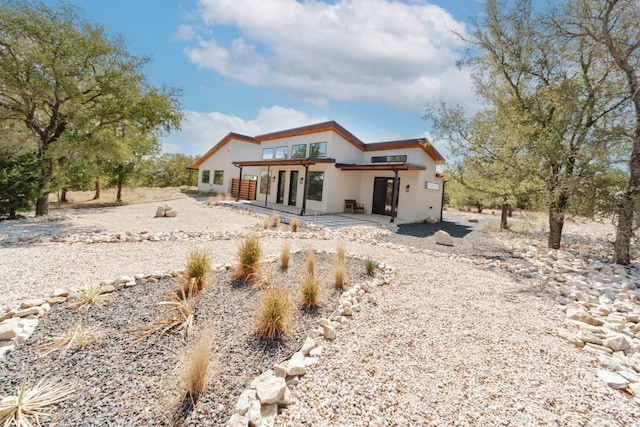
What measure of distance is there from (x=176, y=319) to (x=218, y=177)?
72.1ft

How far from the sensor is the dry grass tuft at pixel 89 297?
3.26 m

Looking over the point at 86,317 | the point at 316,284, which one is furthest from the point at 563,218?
the point at 86,317

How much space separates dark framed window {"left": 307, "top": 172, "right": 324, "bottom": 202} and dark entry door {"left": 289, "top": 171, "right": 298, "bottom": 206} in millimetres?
1372

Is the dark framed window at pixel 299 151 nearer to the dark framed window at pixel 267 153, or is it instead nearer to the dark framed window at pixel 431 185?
the dark framed window at pixel 267 153

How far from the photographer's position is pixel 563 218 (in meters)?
7.27

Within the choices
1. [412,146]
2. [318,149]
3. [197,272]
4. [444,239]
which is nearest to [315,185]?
[318,149]

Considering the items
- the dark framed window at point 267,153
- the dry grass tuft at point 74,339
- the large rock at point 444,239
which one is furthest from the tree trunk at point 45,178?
the large rock at point 444,239

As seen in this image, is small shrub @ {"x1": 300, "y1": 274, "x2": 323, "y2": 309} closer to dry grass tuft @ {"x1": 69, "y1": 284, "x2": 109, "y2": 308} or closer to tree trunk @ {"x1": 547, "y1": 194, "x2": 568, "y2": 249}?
dry grass tuft @ {"x1": 69, "y1": 284, "x2": 109, "y2": 308}

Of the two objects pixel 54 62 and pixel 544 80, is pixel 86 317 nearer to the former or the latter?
pixel 54 62

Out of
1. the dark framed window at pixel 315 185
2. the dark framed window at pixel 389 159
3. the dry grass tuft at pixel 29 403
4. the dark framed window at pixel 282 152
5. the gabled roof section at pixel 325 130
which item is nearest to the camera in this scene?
the dry grass tuft at pixel 29 403

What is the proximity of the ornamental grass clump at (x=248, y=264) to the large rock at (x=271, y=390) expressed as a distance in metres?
2.16

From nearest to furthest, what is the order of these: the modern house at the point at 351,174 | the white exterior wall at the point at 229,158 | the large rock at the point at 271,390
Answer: the large rock at the point at 271,390 < the modern house at the point at 351,174 < the white exterior wall at the point at 229,158

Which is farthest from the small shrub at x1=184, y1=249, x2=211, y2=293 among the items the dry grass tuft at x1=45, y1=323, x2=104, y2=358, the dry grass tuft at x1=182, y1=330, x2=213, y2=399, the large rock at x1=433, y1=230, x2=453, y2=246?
the large rock at x1=433, y1=230, x2=453, y2=246

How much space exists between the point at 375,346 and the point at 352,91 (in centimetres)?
1149
